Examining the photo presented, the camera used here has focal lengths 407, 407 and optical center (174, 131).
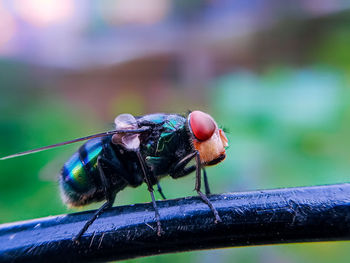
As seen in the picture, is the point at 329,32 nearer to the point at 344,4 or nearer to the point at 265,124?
the point at 344,4

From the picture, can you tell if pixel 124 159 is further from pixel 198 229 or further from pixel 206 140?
pixel 198 229

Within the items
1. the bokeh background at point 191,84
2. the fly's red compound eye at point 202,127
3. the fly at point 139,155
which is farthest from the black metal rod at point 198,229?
the bokeh background at point 191,84

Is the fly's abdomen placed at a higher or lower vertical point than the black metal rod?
lower

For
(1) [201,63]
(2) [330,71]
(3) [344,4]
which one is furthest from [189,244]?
(1) [201,63]

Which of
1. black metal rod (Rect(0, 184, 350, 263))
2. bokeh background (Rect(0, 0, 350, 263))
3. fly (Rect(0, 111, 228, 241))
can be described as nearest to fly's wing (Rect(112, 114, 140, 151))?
fly (Rect(0, 111, 228, 241))

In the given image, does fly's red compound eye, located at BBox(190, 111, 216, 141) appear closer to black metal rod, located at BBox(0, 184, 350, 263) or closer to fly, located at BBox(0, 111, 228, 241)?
fly, located at BBox(0, 111, 228, 241)

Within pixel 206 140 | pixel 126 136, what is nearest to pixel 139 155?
pixel 126 136
